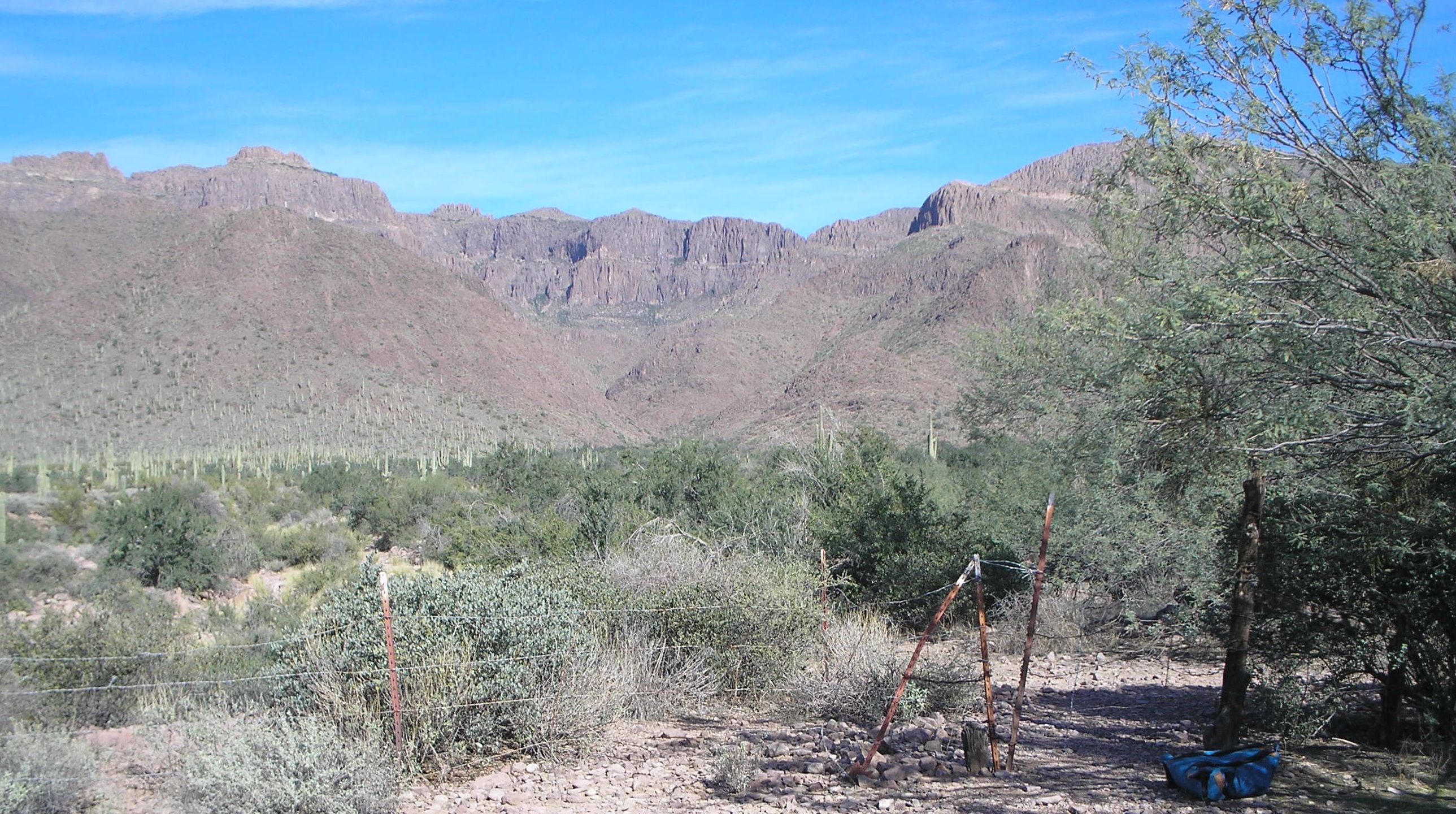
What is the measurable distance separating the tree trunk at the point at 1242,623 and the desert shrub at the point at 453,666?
477cm

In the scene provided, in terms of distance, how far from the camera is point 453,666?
7312mm

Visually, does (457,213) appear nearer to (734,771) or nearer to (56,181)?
(56,181)

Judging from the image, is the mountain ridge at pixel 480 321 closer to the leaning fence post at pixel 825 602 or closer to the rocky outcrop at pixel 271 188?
the rocky outcrop at pixel 271 188

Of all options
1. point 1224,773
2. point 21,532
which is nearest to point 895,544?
point 1224,773

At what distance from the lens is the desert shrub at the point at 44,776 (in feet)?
19.8

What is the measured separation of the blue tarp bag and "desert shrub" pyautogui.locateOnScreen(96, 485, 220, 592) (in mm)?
19866

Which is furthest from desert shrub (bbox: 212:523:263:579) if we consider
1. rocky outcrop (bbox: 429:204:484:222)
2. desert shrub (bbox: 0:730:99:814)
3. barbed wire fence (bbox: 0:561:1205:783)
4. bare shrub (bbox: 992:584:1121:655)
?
rocky outcrop (bbox: 429:204:484:222)

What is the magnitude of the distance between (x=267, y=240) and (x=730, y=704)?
7448 centimetres

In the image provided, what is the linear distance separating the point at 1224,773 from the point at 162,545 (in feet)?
69.5

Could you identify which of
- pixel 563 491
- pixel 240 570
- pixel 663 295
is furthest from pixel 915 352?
pixel 663 295

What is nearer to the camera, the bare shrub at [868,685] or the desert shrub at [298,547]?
the bare shrub at [868,685]

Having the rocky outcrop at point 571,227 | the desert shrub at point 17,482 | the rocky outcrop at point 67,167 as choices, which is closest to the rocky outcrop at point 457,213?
the rocky outcrop at point 571,227

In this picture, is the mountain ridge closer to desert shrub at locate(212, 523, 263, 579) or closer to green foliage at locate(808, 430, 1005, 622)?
green foliage at locate(808, 430, 1005, 622)

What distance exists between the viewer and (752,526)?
49.4 feet
